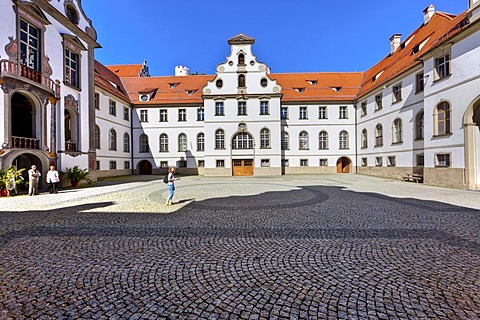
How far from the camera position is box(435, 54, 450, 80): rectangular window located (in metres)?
15.3

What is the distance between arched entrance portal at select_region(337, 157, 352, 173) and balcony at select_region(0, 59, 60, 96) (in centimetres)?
2827

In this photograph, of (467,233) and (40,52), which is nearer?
(467,233)

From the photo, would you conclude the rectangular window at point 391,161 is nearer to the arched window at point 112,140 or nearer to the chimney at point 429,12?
the chimney at point 429,12

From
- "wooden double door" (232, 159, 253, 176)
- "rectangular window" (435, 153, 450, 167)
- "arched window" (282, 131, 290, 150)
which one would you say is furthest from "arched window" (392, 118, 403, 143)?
"wooden double door" (232, 159, 253, 176)

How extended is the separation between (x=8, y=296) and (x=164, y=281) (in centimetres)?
192

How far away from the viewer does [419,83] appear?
1861 centimetres

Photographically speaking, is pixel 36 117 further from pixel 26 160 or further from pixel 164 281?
pixel 164 281

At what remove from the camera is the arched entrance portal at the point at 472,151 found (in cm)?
1361

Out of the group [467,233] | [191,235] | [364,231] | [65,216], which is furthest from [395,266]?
[65,216]

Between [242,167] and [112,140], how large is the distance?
47.3ft

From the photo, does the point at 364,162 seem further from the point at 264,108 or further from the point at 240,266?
the point at 240,266

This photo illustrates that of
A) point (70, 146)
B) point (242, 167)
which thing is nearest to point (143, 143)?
point (242, 167)

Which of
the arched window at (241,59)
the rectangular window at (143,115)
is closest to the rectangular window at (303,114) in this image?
the arched window at (241,59)

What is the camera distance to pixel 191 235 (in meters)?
5.72
